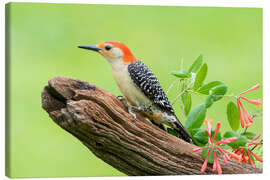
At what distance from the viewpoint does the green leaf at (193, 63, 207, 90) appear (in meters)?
4.64

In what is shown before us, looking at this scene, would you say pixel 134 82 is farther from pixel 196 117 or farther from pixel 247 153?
pixel 247 153

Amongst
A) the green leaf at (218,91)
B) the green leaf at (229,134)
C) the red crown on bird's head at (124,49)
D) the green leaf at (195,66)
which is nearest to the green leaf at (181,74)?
the green leaf at (195,66)

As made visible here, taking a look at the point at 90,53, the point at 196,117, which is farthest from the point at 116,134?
the point at 90,53

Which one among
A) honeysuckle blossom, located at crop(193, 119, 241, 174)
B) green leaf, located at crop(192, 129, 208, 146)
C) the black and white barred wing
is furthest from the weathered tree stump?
the black and white barred wing

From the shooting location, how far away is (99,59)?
5359 millimetres

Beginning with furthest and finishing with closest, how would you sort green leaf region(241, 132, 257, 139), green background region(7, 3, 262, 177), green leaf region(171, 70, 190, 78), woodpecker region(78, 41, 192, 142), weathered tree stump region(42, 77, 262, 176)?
1. green leaf region(241, 132, 257, 139)
2. green leaf region(171, 70, 190, 78)
3. woodpecker region(78, 41, 192, 142)
4. green background region(7, 3, 262, 177)
5. weathered tree stump region(42, 77, 262, 176)

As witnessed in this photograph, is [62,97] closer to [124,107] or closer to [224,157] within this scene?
[124,107]

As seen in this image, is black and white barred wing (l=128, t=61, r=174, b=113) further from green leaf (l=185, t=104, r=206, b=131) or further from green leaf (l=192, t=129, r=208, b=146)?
green leaf (l=192, t=129, r=208, b=146)

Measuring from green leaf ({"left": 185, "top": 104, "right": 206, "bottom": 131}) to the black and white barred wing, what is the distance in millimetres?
284

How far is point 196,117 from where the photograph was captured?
4625mm

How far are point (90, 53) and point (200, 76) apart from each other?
4.87ft

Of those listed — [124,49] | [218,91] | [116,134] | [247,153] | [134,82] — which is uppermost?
[124,49]

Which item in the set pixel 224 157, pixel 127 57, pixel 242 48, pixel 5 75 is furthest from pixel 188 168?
pixel 5 75

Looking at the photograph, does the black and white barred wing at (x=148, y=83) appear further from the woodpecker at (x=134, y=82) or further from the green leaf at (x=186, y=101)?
the green leaf at (x=186, y=101)
